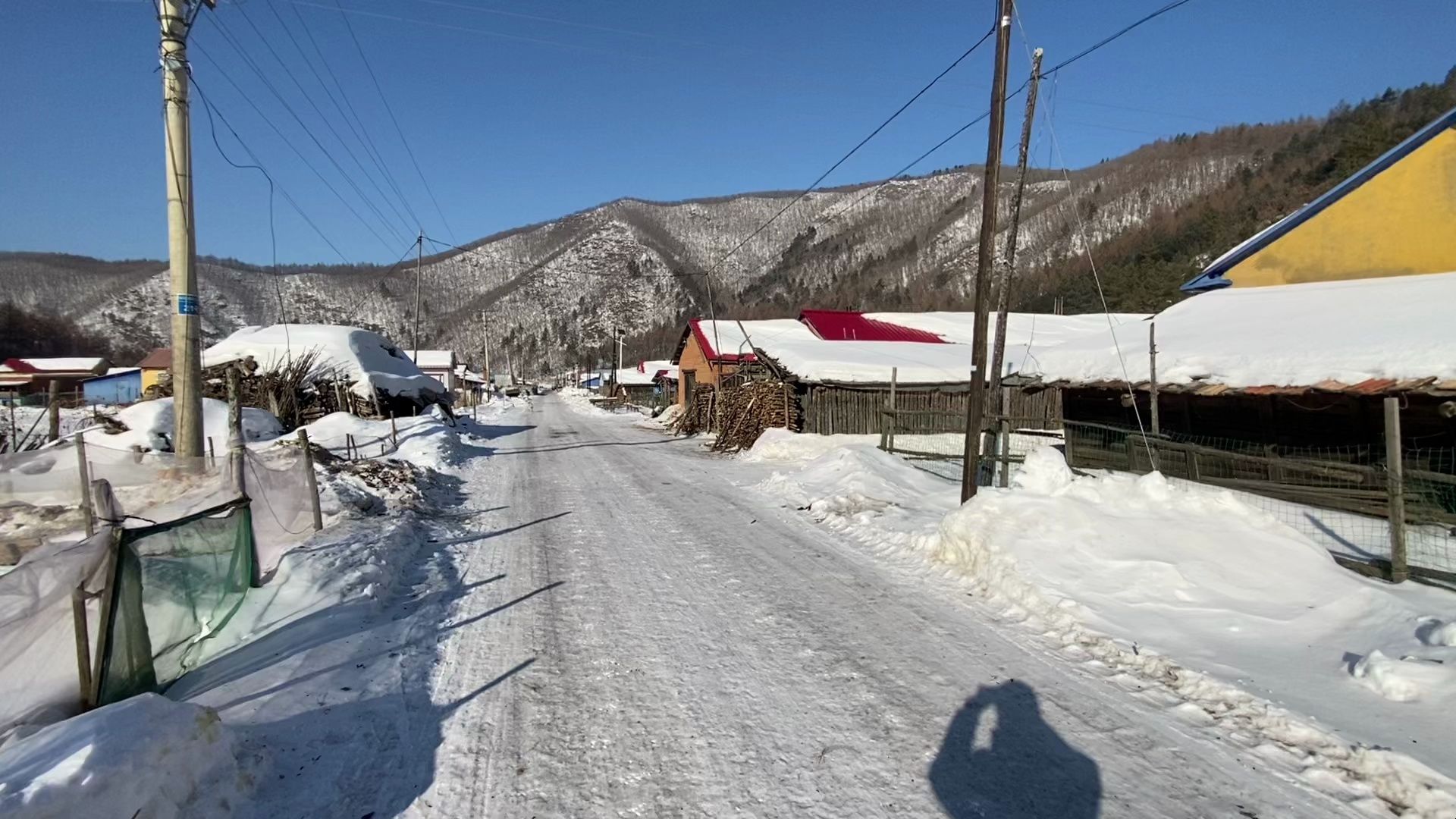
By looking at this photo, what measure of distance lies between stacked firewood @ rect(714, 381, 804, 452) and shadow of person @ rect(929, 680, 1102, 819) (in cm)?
1691

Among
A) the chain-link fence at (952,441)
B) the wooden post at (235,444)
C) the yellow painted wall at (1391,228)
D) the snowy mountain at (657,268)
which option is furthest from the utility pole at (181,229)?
the snowy mountain at (657,268)

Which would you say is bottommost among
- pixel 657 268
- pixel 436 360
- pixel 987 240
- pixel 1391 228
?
pixel 436 360

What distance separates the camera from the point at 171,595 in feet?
16.3

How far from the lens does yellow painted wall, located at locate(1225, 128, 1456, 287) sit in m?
12.9

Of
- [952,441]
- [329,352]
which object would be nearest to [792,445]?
[952,441]

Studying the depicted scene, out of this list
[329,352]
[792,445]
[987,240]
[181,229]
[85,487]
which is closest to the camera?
[85,487]

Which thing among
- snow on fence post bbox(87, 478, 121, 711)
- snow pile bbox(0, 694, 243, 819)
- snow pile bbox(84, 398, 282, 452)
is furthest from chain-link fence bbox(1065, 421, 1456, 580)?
snow pile bbox(84, 398, 282, 452)

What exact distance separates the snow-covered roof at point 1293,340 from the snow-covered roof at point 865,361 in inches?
216

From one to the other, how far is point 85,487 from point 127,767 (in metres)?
5.77

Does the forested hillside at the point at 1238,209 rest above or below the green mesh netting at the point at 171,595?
above

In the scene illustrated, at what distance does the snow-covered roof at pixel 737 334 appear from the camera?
29.6 metres

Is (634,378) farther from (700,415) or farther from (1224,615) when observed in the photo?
(1224,615)

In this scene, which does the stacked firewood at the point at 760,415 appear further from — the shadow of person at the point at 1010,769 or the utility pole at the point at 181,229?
the shadow of person at the point at 1010,769

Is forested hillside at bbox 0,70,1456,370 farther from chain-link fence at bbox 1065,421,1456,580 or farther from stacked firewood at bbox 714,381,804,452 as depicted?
chain-link fence at bbox 1065,421,1456,580
